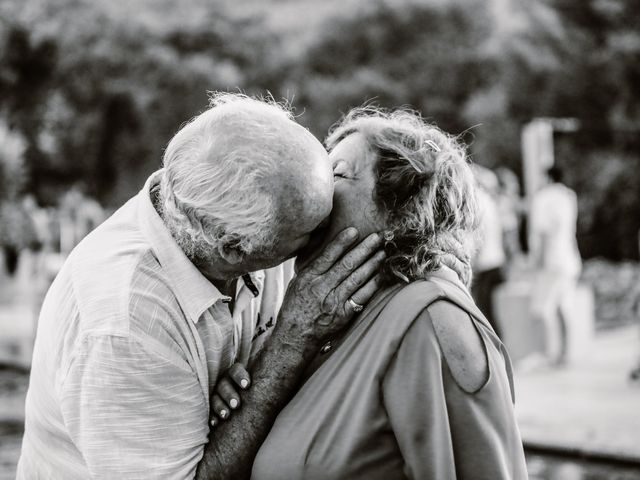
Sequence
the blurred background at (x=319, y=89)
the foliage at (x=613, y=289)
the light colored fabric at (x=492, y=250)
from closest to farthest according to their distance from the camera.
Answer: the light colored fabric at (x=492, y=250)
the foliage at (x=613, y=289)
the blurred background at (x=319, y=89)

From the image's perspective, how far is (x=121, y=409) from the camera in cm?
187

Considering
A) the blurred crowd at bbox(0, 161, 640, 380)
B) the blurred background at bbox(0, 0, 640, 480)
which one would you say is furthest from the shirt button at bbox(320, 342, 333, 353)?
the blurred background at bbox(0, 0, 640, 480)

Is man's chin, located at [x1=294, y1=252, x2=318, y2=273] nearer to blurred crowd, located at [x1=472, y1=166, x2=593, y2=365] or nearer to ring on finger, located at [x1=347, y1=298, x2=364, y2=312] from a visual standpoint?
ring on finger, located at [x1=347, y1=298, x2=364, y2=312]

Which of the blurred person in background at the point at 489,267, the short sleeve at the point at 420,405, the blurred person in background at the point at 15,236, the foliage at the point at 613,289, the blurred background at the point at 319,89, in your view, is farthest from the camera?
the blurred person in background at the point at 15,236

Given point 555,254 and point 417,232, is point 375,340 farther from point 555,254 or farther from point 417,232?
point 555,254

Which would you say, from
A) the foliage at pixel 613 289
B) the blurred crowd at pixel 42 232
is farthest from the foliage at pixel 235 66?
the blurred crowd at pixel 42 232

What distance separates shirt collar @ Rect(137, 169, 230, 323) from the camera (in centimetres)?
204

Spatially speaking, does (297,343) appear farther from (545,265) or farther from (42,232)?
(42,232)

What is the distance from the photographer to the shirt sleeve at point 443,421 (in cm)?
184

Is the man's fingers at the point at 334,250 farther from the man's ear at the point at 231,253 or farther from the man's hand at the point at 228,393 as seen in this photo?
the man's hand at the point at 228,393

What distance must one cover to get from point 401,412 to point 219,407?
486mm

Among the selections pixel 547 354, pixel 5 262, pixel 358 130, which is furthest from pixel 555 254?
pixel 5 262

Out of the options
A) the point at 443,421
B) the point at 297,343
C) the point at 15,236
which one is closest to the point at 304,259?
the point at 297,343

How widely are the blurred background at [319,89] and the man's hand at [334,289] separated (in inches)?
414
